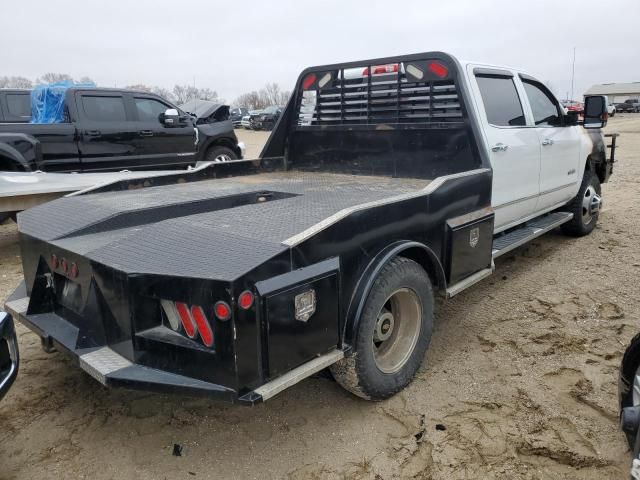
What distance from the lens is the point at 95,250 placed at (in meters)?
2.63

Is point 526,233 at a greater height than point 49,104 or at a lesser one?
lesser

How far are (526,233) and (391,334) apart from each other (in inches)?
92.8

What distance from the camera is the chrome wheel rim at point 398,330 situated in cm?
318

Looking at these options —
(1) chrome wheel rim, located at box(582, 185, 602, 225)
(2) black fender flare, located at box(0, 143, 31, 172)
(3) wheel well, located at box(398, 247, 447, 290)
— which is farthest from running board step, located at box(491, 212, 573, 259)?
(2) black fender flare, located at box(0, 143, 31, 172)

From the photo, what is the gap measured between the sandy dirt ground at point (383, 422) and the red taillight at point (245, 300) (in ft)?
3.17

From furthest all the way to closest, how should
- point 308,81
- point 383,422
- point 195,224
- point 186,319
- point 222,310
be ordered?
point 308,81
point 383,422
point 195,224
point 186,319
point 222,310

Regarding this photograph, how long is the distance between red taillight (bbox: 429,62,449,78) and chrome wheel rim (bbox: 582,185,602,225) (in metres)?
3.11

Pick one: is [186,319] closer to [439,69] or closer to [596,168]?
[439,69]

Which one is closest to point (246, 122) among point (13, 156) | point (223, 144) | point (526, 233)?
point (223, 144)

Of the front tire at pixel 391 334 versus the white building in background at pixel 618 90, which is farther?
the white building in background at pixel 618 90

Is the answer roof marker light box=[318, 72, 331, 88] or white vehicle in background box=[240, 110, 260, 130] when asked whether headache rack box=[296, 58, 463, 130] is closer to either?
roof marker light box=[318, 72, 331, 88]

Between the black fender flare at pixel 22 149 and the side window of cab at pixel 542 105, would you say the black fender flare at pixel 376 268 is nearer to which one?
the side window of cab at pixel 542 105

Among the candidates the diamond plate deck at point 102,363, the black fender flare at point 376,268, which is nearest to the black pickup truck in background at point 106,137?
the diamond plate deck at point 102,363

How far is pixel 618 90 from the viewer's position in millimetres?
93438
